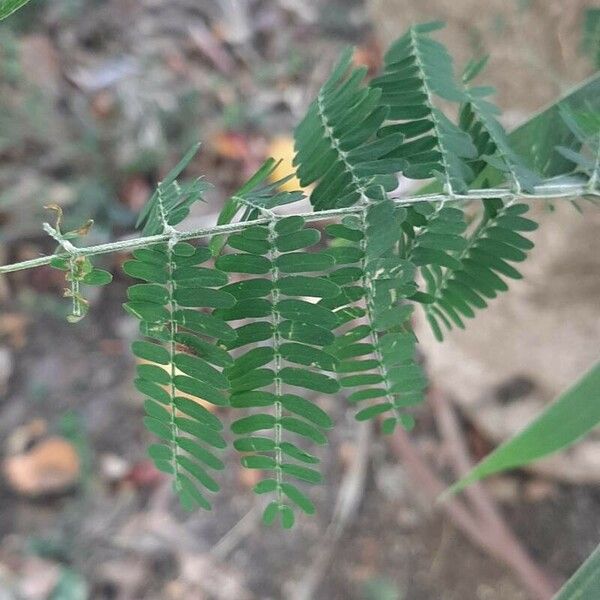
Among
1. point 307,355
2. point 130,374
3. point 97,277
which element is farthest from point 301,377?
point 130,374

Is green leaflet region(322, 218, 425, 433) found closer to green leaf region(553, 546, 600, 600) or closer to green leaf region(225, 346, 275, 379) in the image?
green leaf region(225, 346, 275, 379)

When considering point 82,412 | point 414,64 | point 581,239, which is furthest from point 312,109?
point 82,412

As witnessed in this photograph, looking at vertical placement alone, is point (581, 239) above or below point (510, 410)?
above

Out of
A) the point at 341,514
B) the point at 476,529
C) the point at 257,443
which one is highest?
the point at 257,443

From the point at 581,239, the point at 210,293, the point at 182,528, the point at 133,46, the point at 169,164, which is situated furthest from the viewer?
the point at 133,46

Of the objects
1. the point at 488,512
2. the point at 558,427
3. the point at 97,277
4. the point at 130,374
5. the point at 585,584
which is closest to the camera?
the point at 97,277

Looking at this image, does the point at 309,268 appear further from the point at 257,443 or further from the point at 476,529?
the point at 476,529

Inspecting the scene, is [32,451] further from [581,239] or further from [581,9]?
[581,9]
